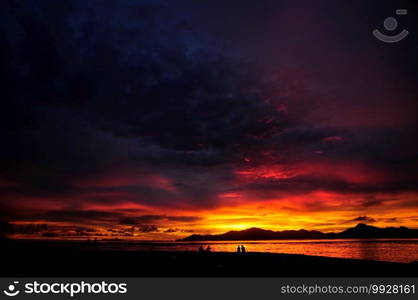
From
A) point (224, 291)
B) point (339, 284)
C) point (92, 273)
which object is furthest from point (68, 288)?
point (92, 273)

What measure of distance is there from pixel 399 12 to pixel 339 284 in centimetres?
920

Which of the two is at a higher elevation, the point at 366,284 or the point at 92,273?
the point at 366,284

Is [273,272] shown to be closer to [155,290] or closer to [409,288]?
[409,288]

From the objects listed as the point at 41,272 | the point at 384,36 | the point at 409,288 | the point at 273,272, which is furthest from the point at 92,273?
the point at 384,36

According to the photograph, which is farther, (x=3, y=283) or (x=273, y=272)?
(x=273, y=272)

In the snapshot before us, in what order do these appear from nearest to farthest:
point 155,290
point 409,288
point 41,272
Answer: point 155,290, point 409,288, point 41,272

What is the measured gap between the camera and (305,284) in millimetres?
7789

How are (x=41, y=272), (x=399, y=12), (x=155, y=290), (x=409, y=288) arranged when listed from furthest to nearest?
(x=41, y=272) < (x=399, y=12) < (x=409, y=288) < (x=155, y=290)

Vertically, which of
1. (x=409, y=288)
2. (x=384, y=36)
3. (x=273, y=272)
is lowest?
(x=273, y=272)

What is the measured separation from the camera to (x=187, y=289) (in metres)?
7.28

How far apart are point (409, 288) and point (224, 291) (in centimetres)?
478

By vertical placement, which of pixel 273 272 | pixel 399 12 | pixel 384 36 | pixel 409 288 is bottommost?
pixel 273 272

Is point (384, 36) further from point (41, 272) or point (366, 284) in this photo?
point (41, 272)

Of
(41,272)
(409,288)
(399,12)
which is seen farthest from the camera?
(41,272)
